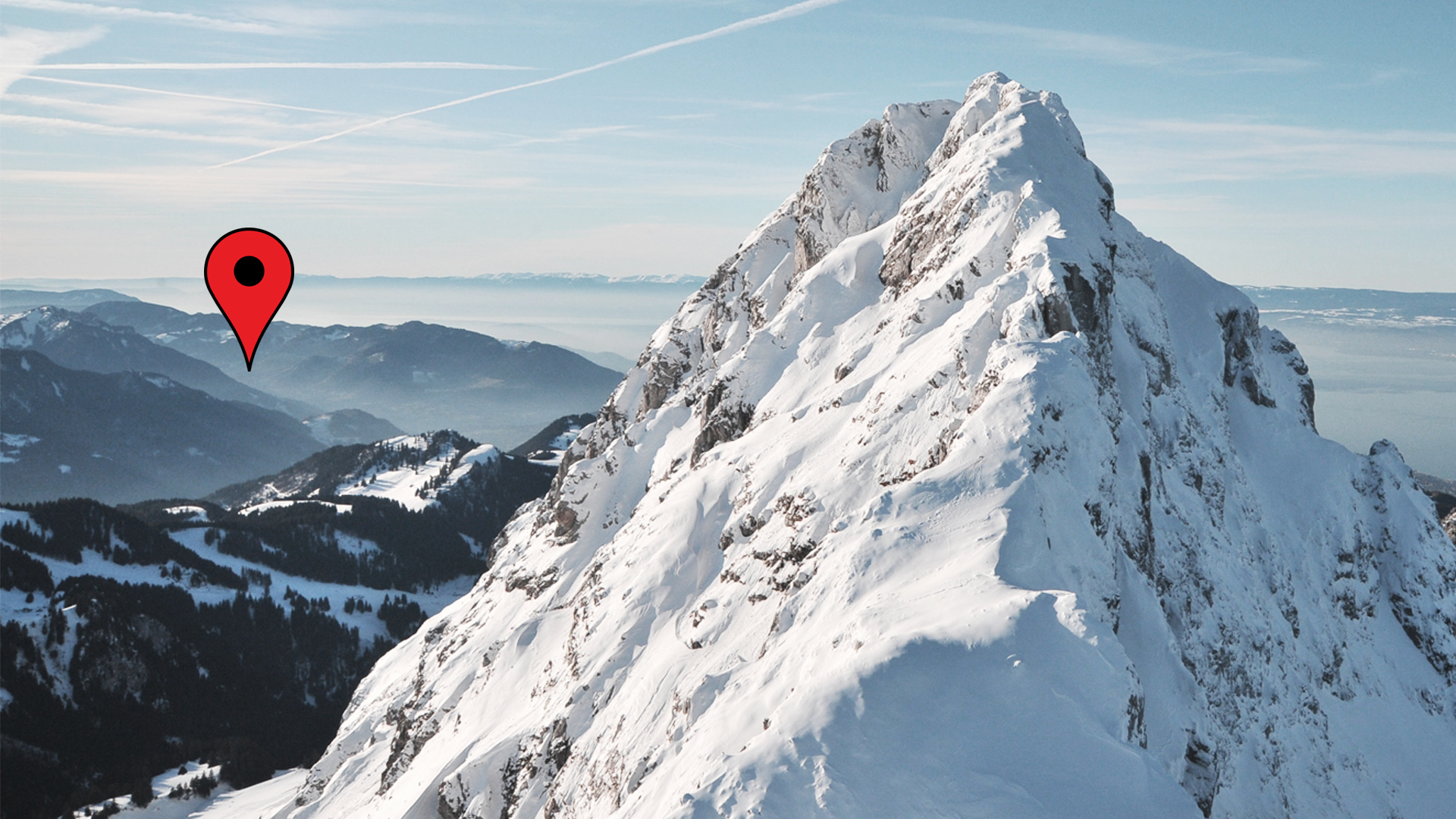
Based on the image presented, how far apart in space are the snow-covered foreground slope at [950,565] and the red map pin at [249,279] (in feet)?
82.0

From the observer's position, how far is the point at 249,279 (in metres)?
41.2

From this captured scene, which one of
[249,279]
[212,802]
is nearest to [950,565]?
[249,279]

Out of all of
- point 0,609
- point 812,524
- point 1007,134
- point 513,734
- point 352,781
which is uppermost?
point 1007,134

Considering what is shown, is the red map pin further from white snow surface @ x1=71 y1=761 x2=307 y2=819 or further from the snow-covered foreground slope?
white snow surface @ x1=71 y1=761 x2=307 y2=819

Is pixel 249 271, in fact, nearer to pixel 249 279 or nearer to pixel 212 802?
pixel 249 279

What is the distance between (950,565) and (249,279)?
35.1 m

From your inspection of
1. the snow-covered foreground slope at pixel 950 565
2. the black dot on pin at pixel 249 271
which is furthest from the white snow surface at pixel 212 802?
the black dot on pin at pixel 249 271

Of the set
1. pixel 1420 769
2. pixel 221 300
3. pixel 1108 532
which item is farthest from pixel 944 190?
pixel 1420 769

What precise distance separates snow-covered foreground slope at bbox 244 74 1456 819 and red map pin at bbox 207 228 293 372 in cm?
2498

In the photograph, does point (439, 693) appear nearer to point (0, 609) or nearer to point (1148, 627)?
point (1148, 627)

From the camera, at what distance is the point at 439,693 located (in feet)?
219

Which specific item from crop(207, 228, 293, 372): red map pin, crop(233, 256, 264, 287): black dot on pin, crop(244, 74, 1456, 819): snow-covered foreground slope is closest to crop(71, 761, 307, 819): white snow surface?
crop(244, 74, 1456, 819): snow-covered foreground slope

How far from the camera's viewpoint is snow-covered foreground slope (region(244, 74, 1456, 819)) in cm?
2297

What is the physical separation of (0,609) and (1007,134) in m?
214
